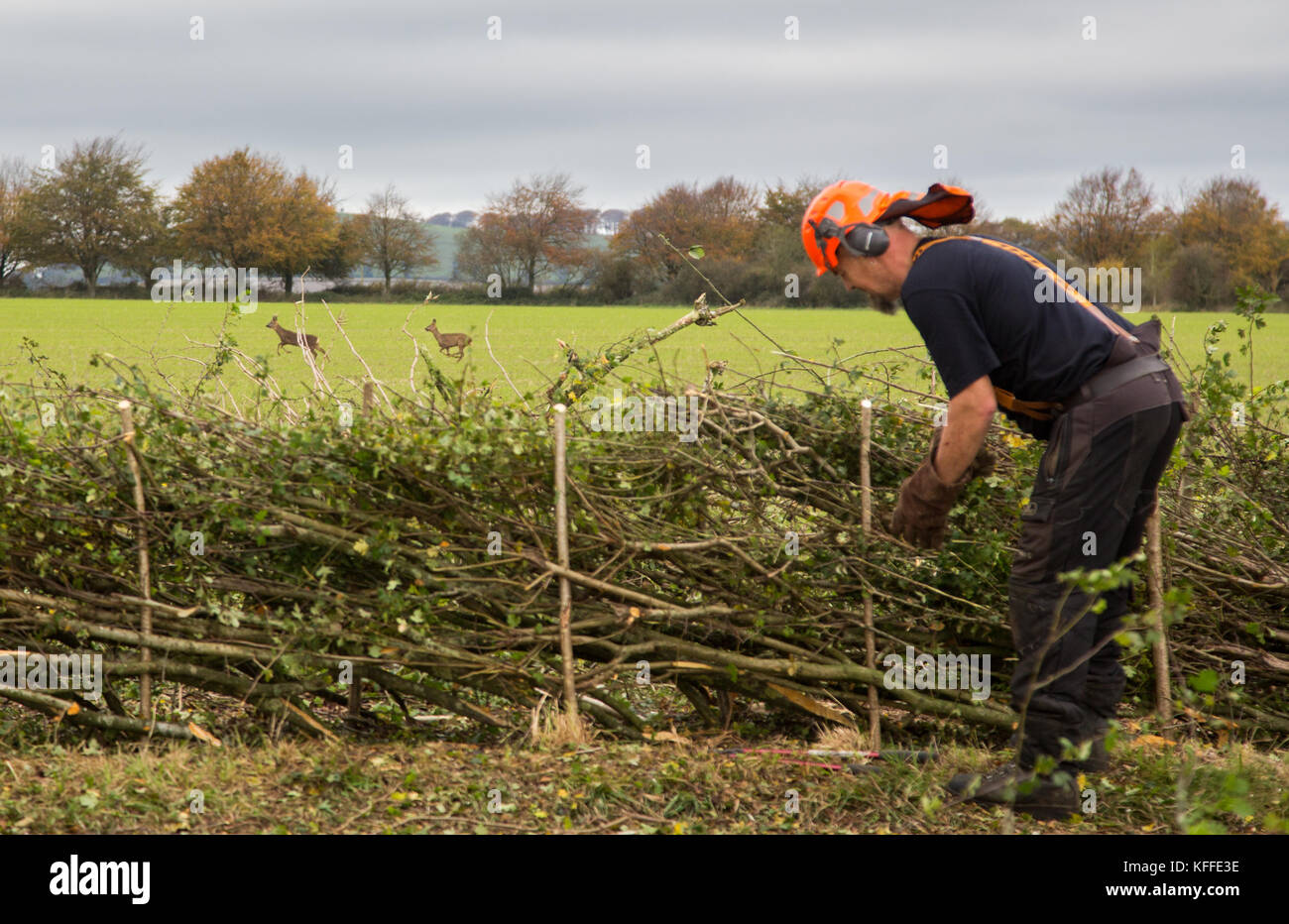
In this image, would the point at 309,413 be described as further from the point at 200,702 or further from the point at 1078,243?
the point at 1078,243

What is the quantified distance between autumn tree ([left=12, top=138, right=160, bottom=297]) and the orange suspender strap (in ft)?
191

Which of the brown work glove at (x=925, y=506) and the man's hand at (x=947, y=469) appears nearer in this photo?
the man's hand at (x=947, y=469)

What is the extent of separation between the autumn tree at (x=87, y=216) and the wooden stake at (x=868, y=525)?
57.4m

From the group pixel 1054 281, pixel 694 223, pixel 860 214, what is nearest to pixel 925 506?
pixel 1054 281

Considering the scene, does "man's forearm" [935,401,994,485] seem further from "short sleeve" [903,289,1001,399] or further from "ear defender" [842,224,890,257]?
"ear defender" [842,224,890,257]

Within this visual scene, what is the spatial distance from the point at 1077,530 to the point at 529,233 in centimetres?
5389

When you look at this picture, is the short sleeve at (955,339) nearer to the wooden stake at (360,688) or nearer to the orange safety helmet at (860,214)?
the orange safety helmet at (860,214)

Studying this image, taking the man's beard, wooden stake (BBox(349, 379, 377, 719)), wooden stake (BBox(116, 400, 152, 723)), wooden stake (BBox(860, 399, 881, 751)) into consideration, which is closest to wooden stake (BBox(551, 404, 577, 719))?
wooden stake (BBox(349, 379, 377, 719))

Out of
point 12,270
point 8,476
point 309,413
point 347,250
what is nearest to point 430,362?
point 309,413

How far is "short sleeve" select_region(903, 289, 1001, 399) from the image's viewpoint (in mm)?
3277

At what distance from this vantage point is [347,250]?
5400cm

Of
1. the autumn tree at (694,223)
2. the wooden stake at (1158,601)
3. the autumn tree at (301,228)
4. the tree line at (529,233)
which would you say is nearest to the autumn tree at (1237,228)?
the tree line at (529,233)

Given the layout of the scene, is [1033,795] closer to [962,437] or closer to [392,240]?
[962,437]

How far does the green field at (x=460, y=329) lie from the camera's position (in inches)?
930
